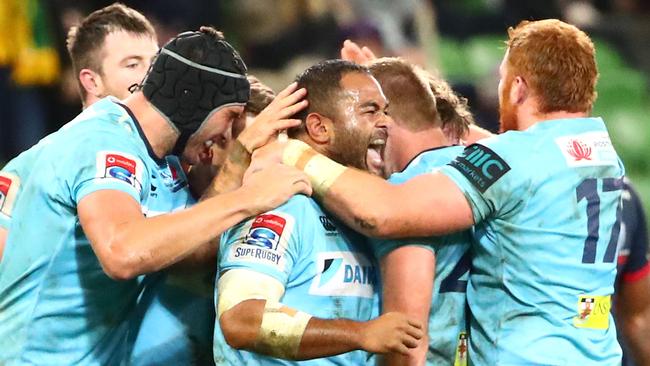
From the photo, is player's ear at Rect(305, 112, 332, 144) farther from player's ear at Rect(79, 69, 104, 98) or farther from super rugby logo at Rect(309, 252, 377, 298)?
player's ear at Rect(79, 69, 104, 98)

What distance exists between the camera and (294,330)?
13.3 ft

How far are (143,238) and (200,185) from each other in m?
1.25

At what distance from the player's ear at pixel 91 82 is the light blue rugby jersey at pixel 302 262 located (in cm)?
200

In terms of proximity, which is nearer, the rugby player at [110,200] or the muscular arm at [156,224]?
the muscular arm at [156,224]

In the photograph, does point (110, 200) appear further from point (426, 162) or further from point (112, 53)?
point (112, 53)

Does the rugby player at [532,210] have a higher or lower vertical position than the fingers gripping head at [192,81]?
lower

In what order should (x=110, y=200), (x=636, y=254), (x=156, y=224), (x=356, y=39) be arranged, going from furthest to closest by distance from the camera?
1. (x=356, y=39)
2. (x=636, y=254)
3. (x=110, y=200)
4. (x=156, y=224)

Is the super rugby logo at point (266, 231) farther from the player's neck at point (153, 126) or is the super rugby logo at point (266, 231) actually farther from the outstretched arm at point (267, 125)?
the player's neck at point (153, 126)

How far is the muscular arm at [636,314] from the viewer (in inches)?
262

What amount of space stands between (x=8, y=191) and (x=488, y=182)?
2.21 metres

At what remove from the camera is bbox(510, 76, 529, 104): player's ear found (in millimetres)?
4711

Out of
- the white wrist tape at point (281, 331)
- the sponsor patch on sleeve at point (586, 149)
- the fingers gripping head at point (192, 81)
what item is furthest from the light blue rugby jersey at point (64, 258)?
the sponsor patch on sleeve at point (586, 149)

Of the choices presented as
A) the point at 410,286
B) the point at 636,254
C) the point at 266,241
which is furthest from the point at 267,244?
the point at 636,254

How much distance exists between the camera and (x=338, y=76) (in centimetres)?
467
